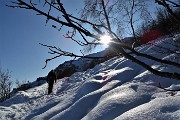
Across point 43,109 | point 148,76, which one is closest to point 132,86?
point 148,76

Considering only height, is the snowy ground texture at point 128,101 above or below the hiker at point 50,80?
below

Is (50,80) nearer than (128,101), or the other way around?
(128,101)

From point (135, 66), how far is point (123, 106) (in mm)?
3698

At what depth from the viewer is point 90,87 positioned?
293 inches

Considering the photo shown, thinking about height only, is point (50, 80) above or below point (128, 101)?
above

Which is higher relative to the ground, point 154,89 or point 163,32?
point 163,32

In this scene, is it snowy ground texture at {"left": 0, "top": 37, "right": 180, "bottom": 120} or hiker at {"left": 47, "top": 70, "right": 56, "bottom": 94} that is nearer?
snowy ground texture at {"left": 0, "top": 37, "right": 180, "bottom": 120}

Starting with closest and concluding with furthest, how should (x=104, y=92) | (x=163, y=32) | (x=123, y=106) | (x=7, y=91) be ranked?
(x=123, y=106), (x=104, y=92), (x=163, y=32), (x=7, y=91)

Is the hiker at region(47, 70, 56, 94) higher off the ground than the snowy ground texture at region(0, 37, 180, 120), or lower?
higher

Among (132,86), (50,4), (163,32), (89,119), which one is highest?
(163,32)

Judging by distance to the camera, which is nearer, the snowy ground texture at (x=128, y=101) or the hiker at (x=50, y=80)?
the snowy ground texture at (x=128, y=101)

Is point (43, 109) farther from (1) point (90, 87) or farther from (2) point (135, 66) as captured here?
(2) point (135, 66)

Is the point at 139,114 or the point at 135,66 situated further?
the point at 135,66

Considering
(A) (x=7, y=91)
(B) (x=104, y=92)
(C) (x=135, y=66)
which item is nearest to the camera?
(B) (x=104, y=92)
